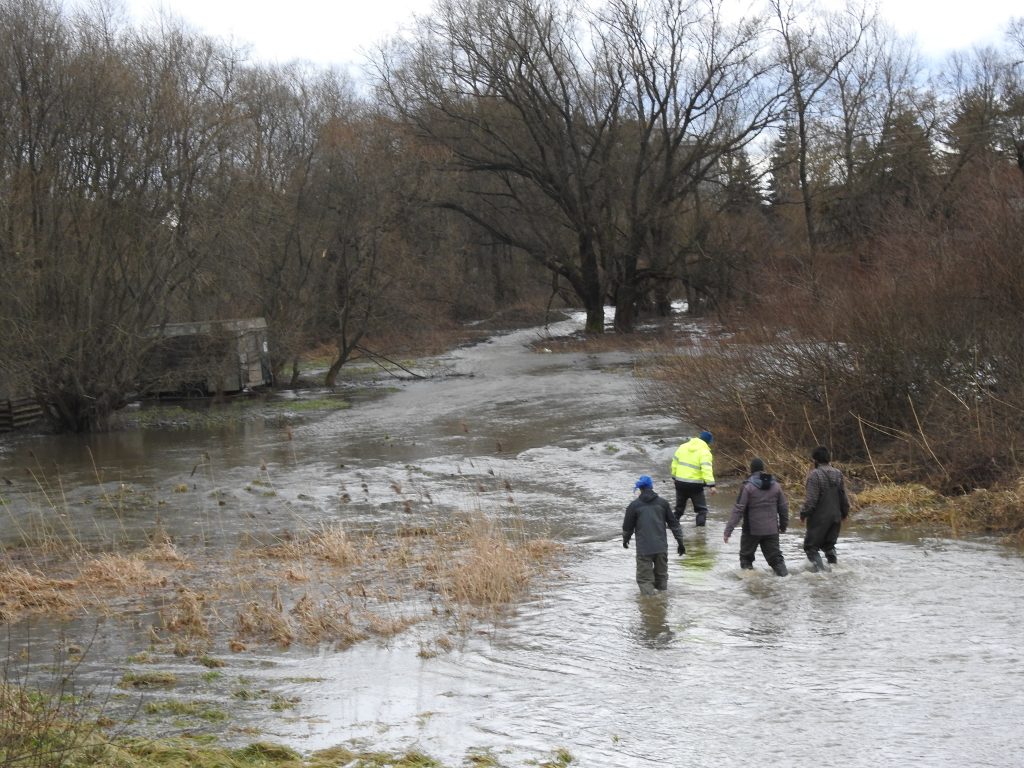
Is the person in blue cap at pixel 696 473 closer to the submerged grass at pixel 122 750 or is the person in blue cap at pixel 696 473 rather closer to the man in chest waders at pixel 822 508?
the man in chest waders at pixel 822 508

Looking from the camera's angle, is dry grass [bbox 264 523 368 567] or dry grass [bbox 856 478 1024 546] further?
dry grass [bbox 856 478 1024 546]

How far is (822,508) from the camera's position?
1279cm

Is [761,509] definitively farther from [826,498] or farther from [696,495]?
[696,495]

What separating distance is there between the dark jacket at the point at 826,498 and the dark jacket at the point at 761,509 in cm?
40

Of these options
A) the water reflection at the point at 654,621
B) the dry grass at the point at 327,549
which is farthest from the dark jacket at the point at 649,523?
the dry grass at the point at 327,549

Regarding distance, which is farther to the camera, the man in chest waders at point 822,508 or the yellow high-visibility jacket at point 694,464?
the yellow high-visibility jacket at point 694,464

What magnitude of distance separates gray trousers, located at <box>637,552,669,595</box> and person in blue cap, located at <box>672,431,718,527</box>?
165 inches

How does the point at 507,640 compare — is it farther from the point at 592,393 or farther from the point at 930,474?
the point at 592,393

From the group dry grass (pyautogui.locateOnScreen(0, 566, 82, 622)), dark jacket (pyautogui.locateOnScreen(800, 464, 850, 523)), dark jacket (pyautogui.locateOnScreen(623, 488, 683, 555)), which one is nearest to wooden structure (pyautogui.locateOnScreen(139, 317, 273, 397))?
dry grass (pyautogui.locateOnScreen(0, 566, 82, 622))

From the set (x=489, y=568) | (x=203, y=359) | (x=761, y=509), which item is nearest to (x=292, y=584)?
(x=489, y=568)

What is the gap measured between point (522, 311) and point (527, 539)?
55141 mm

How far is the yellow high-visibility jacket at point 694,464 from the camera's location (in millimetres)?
16266

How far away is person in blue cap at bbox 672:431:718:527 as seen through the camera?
16.3 metres

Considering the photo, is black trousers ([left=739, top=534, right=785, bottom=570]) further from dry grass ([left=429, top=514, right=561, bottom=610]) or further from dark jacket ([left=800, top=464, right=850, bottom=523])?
dry grass ([left=429, top=514, right=561, bottom=610])
